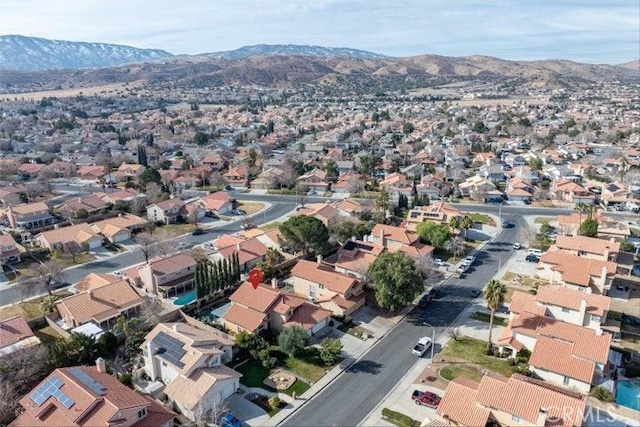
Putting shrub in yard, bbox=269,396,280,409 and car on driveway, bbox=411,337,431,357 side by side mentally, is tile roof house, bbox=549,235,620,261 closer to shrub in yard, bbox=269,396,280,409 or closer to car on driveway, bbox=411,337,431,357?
car on driveway, bbox=411,337,431,357

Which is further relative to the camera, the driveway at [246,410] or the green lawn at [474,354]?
the green lawn at [474,354]

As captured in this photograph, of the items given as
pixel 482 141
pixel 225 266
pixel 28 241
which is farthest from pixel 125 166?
pixel 482 141

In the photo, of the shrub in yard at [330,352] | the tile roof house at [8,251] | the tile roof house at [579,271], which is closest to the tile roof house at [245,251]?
the shrub in yard at [330,352]

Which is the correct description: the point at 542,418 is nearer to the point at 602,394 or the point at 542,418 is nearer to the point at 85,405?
the point at 602,394

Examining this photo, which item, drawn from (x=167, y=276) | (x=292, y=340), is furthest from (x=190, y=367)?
(x=167, y=276)

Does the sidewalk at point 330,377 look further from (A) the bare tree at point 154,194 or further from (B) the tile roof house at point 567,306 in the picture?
(A) the bare tree at point 154,194

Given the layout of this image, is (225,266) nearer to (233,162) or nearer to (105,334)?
(105,334)
